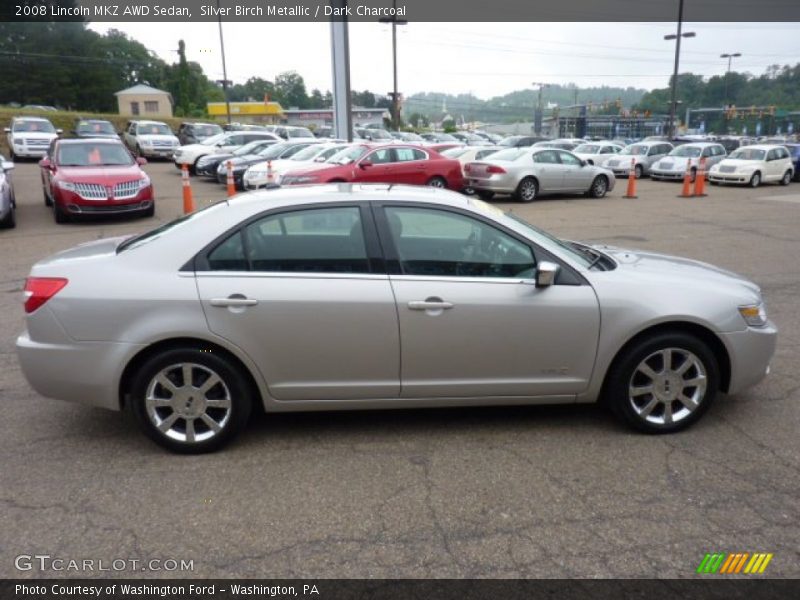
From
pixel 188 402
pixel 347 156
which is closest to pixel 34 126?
pixel 347 156

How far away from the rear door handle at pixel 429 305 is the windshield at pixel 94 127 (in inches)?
1164

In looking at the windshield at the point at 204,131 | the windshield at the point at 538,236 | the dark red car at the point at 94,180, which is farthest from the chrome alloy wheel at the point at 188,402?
the windshield at the point at 204,131

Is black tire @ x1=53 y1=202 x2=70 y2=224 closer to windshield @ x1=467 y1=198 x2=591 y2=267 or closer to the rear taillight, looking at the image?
the rear taillight

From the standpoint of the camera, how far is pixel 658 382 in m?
4.04

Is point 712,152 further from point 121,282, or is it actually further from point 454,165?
point 121,282

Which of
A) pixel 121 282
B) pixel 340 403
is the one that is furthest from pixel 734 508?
pixel 121 282

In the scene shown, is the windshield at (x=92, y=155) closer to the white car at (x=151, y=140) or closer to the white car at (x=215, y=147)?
the white car at (x=215, y=147)

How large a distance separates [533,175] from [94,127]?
72.3 feet

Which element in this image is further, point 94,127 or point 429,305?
point 94,127

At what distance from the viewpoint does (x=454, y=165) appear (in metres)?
17.0

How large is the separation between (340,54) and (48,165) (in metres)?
12.4

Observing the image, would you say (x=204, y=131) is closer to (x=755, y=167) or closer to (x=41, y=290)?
(x=755, y=167)

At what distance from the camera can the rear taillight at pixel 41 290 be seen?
3.71 m
